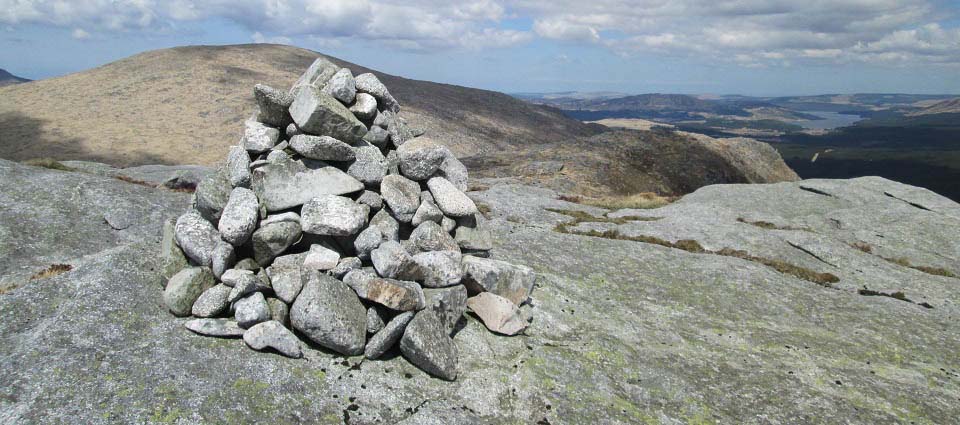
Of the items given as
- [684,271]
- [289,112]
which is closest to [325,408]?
[289,112]

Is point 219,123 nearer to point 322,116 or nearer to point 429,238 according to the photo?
point 322,116

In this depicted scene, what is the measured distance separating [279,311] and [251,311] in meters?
0.80

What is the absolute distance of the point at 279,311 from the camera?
48.5 feet

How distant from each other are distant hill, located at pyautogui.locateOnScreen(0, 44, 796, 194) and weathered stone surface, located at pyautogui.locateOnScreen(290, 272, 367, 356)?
43.8m

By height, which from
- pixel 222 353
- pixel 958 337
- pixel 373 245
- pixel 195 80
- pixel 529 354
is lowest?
pixel 958 337

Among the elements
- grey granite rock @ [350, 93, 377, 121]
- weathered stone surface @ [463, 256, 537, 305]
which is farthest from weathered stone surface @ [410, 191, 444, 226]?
grey granite rock @ [350, 93, 377, 121]

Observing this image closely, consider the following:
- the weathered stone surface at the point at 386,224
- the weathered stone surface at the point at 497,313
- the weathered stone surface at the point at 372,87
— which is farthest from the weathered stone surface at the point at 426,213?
the weathered stone surface at the point at 372,87

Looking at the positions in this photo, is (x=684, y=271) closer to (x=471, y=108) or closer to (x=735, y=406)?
(x=735, y=406)

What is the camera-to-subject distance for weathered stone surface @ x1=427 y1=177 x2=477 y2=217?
1950 centimetres

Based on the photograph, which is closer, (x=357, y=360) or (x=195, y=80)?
(x=357, y=360)

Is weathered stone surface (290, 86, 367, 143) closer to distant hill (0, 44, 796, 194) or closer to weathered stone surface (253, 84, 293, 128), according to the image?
weathered stone surface (253, 84, 293, 128)

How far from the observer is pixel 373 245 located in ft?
54.1

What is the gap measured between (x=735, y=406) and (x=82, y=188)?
37878 millimetres

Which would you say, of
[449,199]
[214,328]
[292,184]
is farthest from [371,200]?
[214,328]
